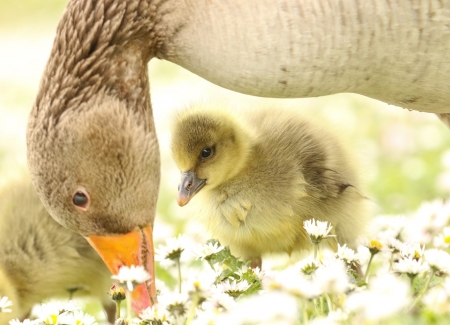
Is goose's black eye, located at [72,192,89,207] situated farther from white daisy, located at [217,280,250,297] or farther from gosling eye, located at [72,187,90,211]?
white daisy, located at [217,280,250,297]

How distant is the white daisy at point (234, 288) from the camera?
3.32 m

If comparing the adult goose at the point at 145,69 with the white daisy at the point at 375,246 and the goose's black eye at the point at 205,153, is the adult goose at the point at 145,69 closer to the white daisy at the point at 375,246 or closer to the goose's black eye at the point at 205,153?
the goose's black eye at the point at 205,153

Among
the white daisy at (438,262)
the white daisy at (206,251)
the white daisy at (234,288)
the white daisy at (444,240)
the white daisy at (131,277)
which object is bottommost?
the white daisy at (131,277)

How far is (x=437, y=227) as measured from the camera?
426 cm

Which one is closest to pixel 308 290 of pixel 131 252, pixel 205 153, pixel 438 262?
pixel 438 262

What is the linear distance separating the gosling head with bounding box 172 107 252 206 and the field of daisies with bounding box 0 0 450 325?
1.11ft

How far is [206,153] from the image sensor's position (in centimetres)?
422

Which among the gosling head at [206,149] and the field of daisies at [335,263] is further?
the gosling head at [206,149]

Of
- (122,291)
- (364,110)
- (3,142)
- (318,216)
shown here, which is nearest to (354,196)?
(318,216)

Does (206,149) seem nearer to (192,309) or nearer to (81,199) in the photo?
(81,199)

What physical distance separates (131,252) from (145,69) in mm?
860

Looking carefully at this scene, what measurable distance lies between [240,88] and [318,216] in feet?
2.99

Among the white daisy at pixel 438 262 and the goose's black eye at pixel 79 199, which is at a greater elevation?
the goose's black eye at pixel 79 199

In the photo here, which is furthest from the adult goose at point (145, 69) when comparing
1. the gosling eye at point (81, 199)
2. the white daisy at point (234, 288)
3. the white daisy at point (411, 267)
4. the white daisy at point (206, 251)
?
the white daisy at point (411, 267)
